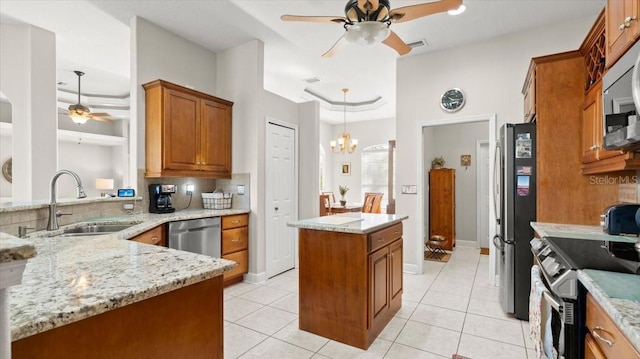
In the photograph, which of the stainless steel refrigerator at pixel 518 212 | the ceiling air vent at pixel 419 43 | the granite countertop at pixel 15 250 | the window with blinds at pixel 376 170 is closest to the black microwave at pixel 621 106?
the stainless steel refrigerator at pixel 518 212

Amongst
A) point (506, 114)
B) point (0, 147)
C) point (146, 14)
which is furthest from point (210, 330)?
point (0, 147)

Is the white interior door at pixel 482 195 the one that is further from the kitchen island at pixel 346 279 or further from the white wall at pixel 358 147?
the kitchen island at pixel 346 279

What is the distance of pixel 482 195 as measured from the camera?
18.4 ft

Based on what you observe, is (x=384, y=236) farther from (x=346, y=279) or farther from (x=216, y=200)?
(x=216, y=200)

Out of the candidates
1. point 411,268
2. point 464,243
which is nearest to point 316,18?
point 411,268

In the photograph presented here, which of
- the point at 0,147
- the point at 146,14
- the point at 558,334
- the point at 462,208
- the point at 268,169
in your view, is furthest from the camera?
the point at 0,147

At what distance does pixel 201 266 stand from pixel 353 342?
5.31 feet

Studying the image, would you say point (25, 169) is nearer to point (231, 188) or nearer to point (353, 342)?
point (231, 188)

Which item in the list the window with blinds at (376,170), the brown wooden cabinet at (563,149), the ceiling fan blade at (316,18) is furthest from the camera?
the window with blinds at (376,170)

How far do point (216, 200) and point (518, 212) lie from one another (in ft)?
10.7

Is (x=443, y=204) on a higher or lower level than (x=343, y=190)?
lower

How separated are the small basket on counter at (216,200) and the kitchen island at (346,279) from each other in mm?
1708

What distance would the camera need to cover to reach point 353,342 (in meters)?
2.32

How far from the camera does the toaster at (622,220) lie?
2.08 meters
